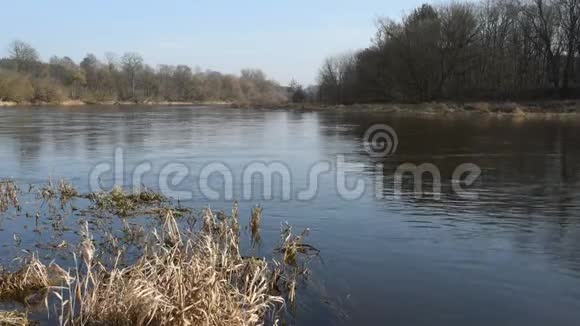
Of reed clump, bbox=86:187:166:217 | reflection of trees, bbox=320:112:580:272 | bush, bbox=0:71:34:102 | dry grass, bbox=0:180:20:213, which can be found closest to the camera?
reflection of trees, bbox=320:112:580:272

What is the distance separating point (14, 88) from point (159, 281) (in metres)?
100

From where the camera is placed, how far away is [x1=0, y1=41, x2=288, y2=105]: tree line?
11231cm

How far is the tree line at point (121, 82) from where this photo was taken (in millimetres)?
112312

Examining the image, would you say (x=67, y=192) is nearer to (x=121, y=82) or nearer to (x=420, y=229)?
(x=420, y=229)

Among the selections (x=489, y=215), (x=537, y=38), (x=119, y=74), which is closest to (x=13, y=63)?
(x=119, y=74)

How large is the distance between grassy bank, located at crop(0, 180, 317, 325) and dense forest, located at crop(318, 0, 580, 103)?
63885mm

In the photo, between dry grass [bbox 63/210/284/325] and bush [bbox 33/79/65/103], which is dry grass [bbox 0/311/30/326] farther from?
bush [bbox 33/79/65/103]

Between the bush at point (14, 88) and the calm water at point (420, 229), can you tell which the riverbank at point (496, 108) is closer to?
the calm water at point (420, 229)

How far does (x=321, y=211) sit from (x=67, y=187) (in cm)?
665

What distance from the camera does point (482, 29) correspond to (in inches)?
3100

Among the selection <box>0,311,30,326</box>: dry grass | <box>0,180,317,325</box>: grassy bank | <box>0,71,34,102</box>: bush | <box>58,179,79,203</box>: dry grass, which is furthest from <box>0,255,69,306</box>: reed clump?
<box>0,71,34,102</box>: bush

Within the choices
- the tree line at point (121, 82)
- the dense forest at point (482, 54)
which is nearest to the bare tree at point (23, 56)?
the tree line at point (121, 82)

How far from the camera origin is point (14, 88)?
309ft

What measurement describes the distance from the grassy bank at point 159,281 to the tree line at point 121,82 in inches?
3930
